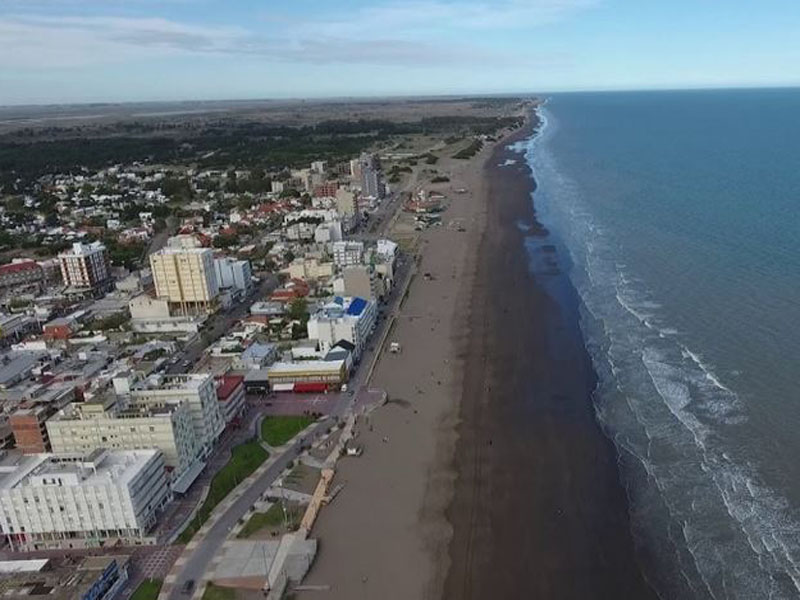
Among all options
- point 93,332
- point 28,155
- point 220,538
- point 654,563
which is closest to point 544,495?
point 654,563

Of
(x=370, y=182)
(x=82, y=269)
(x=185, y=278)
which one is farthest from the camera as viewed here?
(x=370, y=182)

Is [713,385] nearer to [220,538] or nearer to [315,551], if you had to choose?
[315,551]

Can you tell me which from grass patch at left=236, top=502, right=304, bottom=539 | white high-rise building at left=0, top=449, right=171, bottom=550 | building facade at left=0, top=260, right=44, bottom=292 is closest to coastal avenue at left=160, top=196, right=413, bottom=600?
grass patch at left=236, top=502, right=304, bottom=539

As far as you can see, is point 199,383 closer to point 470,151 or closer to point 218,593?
point 218,593

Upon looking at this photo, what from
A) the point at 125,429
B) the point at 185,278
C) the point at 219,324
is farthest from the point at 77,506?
the point at 185,278

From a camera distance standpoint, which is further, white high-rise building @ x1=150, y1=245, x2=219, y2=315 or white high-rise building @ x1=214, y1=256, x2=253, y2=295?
white high-rise building @ x1=214, y1=256, x2=253, y2=295

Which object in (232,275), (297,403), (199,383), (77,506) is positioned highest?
(199,383)

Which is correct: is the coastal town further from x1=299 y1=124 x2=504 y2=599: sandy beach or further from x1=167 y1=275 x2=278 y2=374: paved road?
x1=299 y1=124 x2=504 y2=599: sandy beach
